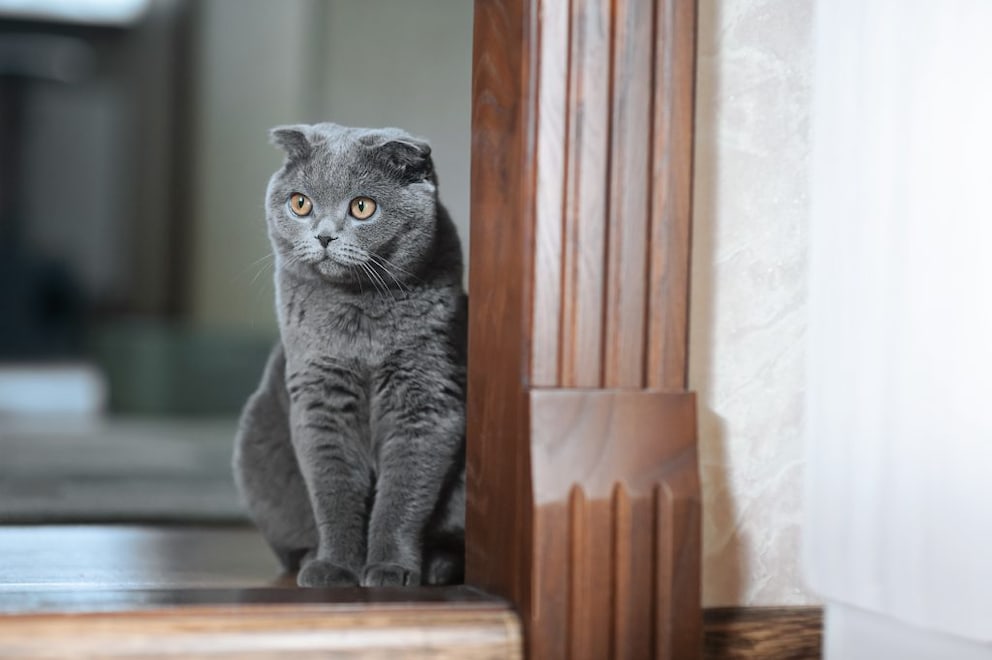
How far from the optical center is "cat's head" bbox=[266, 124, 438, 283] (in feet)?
3.39

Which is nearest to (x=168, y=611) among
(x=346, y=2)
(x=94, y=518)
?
(x=94, y=518)

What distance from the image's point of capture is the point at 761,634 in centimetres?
89

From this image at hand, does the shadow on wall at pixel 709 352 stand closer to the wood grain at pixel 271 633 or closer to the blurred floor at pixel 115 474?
the wood grain at pixel 271 633

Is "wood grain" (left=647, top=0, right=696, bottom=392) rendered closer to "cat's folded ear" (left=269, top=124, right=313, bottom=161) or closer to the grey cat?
the grey cat

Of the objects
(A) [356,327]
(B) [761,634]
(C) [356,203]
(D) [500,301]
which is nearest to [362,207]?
(C) [356,203]

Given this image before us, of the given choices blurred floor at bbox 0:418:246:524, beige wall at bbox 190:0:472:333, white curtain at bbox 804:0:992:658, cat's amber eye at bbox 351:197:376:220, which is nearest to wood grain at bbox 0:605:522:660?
white curtain at bbox 804:0:992:658

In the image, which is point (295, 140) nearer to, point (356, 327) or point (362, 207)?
point (362, 207)

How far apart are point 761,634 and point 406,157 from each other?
56 centimetres

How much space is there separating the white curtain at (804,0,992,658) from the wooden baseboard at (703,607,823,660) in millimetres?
25

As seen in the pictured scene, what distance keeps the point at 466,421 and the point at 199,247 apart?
4.90 m

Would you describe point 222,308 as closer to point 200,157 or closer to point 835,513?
point 200,157

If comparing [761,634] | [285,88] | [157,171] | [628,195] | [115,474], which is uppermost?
[285,88]

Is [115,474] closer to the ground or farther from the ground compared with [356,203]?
closer to the ground

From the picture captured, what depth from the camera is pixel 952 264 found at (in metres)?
→ 0.72
